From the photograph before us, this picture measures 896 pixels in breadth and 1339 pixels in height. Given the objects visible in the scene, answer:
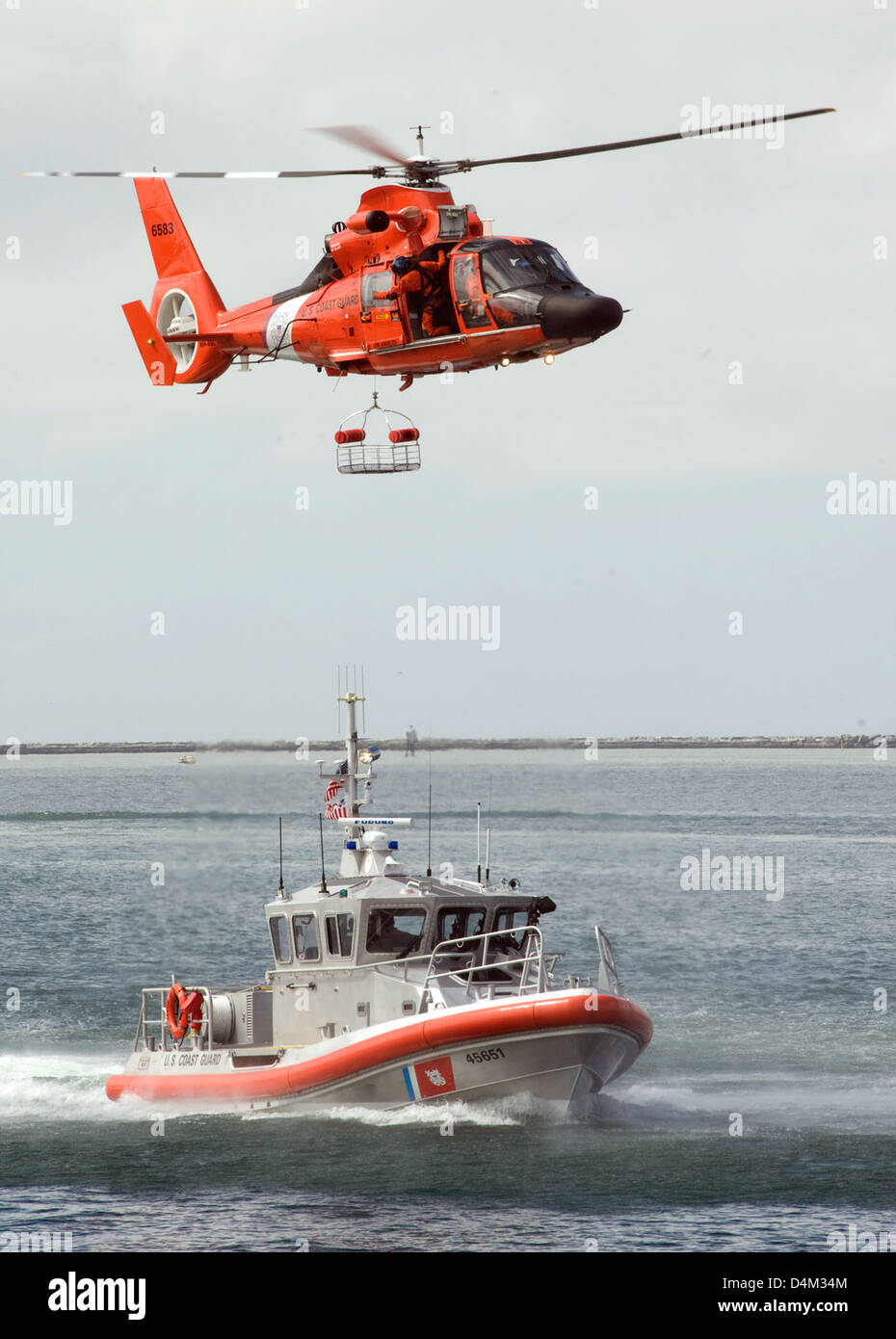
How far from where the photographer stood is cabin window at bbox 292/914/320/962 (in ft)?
84.6

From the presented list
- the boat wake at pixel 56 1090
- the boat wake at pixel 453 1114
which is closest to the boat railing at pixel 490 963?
the boat wake at pixel 453 1114

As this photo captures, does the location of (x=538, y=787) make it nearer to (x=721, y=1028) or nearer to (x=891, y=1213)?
(x=721, y=1028)

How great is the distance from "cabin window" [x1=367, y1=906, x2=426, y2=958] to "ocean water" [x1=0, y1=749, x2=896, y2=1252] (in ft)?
7.52

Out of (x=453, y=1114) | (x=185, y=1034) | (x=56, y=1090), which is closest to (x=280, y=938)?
(x=185, y=1034)

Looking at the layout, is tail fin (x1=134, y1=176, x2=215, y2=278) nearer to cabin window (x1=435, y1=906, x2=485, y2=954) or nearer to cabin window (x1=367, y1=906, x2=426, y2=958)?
cabin window (x1=367, y1=906, x2=426, y2=958)

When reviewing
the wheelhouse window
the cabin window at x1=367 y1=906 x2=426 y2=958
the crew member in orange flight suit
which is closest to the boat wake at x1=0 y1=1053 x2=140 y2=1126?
the cabin window at x1=367 y1=906 x2=426 y2=958

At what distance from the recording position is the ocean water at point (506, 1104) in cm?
2083

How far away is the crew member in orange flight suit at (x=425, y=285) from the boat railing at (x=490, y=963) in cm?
821

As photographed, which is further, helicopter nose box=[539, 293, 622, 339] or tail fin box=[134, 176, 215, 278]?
tail fin box=[134, 176, 215, 278]

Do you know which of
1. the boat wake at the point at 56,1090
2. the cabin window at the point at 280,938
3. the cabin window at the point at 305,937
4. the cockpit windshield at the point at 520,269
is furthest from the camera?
the boat wake at the point at 56,1090

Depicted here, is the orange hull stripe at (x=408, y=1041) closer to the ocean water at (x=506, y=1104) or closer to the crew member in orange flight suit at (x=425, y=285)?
the ocean water at (x=506, y=1104)

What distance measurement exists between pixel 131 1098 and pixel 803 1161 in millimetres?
9782
